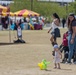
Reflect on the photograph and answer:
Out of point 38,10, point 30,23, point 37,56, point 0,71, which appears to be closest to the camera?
point 0,71

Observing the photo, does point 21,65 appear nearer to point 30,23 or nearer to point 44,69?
point 44,69

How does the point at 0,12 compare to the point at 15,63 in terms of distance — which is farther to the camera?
the point at 0,12

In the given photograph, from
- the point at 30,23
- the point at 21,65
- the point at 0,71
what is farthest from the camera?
the point at 30,23

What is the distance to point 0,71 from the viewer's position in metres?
11.9

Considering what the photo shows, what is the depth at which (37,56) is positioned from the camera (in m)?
16.6

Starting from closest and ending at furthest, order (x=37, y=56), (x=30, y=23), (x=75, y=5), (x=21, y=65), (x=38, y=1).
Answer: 1. (x=21, y=65)
2. (x=37, y=56)
3. (x=30, y=23)
4. (x=75, y=5)
5. (x=38, y=1)

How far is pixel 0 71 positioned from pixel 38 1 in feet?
237

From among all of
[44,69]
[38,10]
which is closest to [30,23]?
[38,10]

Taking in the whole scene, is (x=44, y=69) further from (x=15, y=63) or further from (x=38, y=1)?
(x=38, y=1)

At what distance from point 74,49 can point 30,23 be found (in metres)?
39.0

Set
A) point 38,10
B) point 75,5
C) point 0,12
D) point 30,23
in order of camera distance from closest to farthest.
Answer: point 0,12
point 30,23
point 75,5
point 38,10

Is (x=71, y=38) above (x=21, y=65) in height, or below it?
above

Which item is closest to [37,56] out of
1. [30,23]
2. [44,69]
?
[44,69]

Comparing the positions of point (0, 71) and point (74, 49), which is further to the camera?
point (74, 49)
